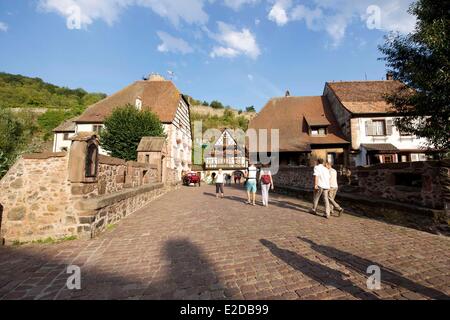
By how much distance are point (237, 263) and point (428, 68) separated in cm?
1008

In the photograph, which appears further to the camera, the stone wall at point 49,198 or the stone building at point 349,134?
the stone building at point 349,134

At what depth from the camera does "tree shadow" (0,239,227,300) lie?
275 centimetres

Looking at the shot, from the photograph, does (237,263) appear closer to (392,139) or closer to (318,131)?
(318,131)

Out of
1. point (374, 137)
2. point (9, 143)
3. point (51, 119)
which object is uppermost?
point (51, 119)

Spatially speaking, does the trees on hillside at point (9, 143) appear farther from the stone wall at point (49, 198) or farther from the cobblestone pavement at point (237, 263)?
the cobblestone pavement at point (237, 263)

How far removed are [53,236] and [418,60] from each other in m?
13.2

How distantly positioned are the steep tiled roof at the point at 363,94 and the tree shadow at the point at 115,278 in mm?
20252

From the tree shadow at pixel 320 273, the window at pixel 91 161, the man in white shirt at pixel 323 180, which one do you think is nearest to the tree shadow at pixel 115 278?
the tree shadow at pixel 320 273

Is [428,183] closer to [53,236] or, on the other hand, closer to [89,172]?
[89,172]

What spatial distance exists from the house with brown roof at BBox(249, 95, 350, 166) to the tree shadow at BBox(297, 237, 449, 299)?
15.2m

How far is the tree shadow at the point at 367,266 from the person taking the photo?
2.69 m

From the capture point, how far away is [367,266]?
3396mm

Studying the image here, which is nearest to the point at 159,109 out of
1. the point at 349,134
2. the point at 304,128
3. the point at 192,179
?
the point at 192,179

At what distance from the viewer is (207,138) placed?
47.3 m
